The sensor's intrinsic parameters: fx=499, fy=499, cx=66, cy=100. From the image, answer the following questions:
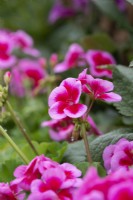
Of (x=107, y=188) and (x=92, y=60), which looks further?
(x=92, y=60)

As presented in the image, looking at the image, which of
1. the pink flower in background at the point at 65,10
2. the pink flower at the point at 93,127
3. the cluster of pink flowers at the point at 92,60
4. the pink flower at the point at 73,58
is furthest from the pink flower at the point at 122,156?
the pink flower in background at the point at 65,10

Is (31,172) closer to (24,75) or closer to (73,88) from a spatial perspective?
(73,88)

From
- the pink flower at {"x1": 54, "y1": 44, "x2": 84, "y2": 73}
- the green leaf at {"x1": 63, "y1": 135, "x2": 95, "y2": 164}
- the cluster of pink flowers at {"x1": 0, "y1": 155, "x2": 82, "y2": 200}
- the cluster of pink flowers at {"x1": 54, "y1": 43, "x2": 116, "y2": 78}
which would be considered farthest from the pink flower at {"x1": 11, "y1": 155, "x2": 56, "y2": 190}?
the pink flower at {"x1": 54, "y1": 44, "x2": 84, "y2": 73}

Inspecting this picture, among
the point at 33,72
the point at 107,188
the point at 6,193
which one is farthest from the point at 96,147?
the point at 33,72

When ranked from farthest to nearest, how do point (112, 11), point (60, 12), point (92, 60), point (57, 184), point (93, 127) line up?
point (60, 12)
point (112, 11)
point (92, 60)
point (93, 127)
point (57, 184)

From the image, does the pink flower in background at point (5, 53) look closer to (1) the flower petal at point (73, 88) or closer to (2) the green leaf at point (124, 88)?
(2) the green leaf at point (124, 88)

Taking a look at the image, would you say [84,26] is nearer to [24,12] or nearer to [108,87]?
[24,12]

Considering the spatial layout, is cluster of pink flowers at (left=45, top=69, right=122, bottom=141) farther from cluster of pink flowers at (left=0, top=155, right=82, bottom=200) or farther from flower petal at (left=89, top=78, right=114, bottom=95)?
cluster of pink flowers at (left=0, top=155, right=82, bottom=200)
